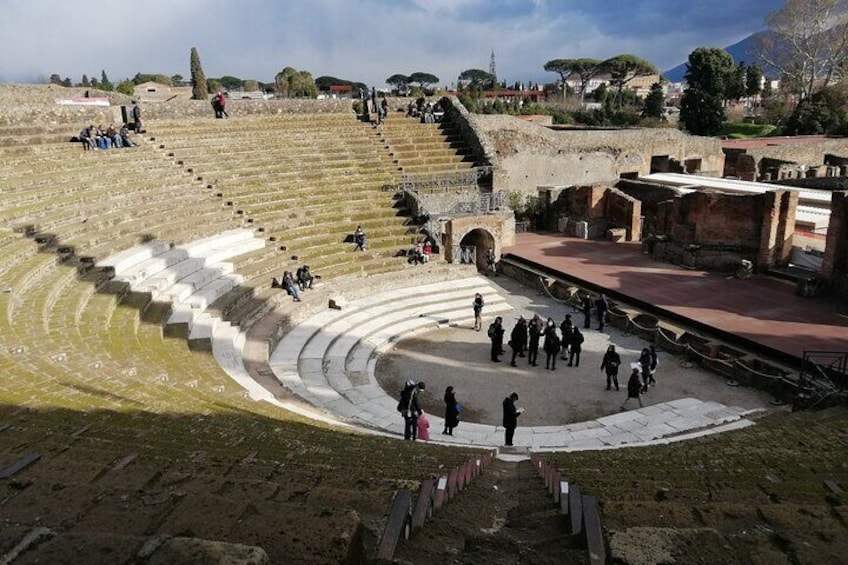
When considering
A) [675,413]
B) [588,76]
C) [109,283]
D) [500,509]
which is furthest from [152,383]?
[588,76]

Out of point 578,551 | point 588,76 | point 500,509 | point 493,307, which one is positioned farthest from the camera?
point 588,76

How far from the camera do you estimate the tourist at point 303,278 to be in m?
15.1

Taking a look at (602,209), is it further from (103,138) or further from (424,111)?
(103,138)

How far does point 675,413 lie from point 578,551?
8.37 metres

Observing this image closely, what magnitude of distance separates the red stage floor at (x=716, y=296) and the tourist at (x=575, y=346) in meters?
2.88

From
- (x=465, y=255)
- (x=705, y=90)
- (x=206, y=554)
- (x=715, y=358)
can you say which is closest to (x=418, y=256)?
(x=465, y=255)

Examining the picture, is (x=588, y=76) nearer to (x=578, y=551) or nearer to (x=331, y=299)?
(x=331, y=299)

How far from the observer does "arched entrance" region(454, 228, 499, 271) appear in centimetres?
1922

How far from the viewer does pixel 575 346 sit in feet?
40.9

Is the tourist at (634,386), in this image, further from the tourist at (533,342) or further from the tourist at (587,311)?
the tourist at (587,311)

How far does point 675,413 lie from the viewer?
10.6m

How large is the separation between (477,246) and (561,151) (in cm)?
869

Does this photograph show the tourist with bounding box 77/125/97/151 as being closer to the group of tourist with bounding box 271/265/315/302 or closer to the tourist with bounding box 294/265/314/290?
the group of tourist with bounding box 271/265/315/302

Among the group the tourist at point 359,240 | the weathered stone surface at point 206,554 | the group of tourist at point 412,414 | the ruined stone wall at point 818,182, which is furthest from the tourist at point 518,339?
the ruined stone wall at point 818,182
